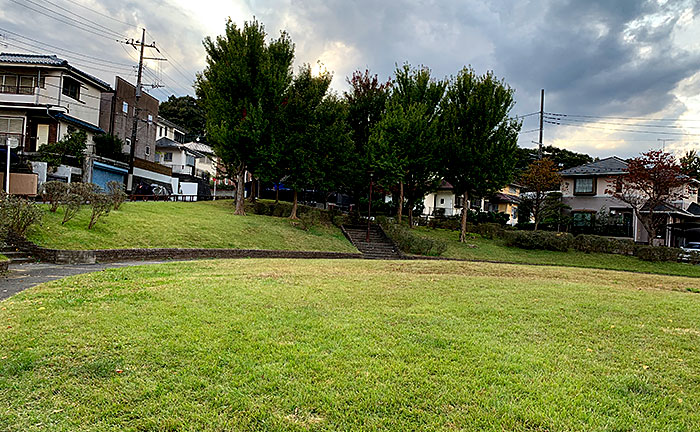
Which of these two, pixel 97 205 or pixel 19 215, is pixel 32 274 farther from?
pixel 97 205

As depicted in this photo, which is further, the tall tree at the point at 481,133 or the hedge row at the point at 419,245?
the tall tree at the point at 481,133

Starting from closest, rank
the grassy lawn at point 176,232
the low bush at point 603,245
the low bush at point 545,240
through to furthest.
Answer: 1. the grassy lawn at point 176,232
2. the low bush at point 603,245
3. the low bush at point 545,240

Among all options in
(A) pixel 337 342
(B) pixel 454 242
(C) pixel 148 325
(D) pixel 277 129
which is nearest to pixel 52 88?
(D) pixel 277 129

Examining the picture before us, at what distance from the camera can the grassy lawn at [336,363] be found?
2.93 meters

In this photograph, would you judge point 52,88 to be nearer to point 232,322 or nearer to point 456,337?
point 232,322

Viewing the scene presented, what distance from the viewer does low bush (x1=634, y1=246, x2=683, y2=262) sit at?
68.1 feet

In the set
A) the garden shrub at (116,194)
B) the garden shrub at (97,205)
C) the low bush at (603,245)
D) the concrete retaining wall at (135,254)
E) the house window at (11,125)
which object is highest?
the house window at (11,125)

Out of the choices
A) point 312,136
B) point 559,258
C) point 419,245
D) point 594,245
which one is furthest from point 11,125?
point 594,245

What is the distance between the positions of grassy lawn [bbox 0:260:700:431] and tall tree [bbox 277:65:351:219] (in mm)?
17261

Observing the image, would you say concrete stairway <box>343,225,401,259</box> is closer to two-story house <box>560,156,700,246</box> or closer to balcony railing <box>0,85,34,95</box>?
two-story house <box>560,156,700,246</box>

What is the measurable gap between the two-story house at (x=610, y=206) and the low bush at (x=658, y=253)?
21.0ft

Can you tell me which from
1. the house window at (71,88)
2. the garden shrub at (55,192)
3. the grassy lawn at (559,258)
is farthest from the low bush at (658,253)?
the house window at (71,88)

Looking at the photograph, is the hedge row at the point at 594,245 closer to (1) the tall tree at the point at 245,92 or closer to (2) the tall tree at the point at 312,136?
(2) the tall tree at the point at 312,136

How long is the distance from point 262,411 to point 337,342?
1.50 meters
